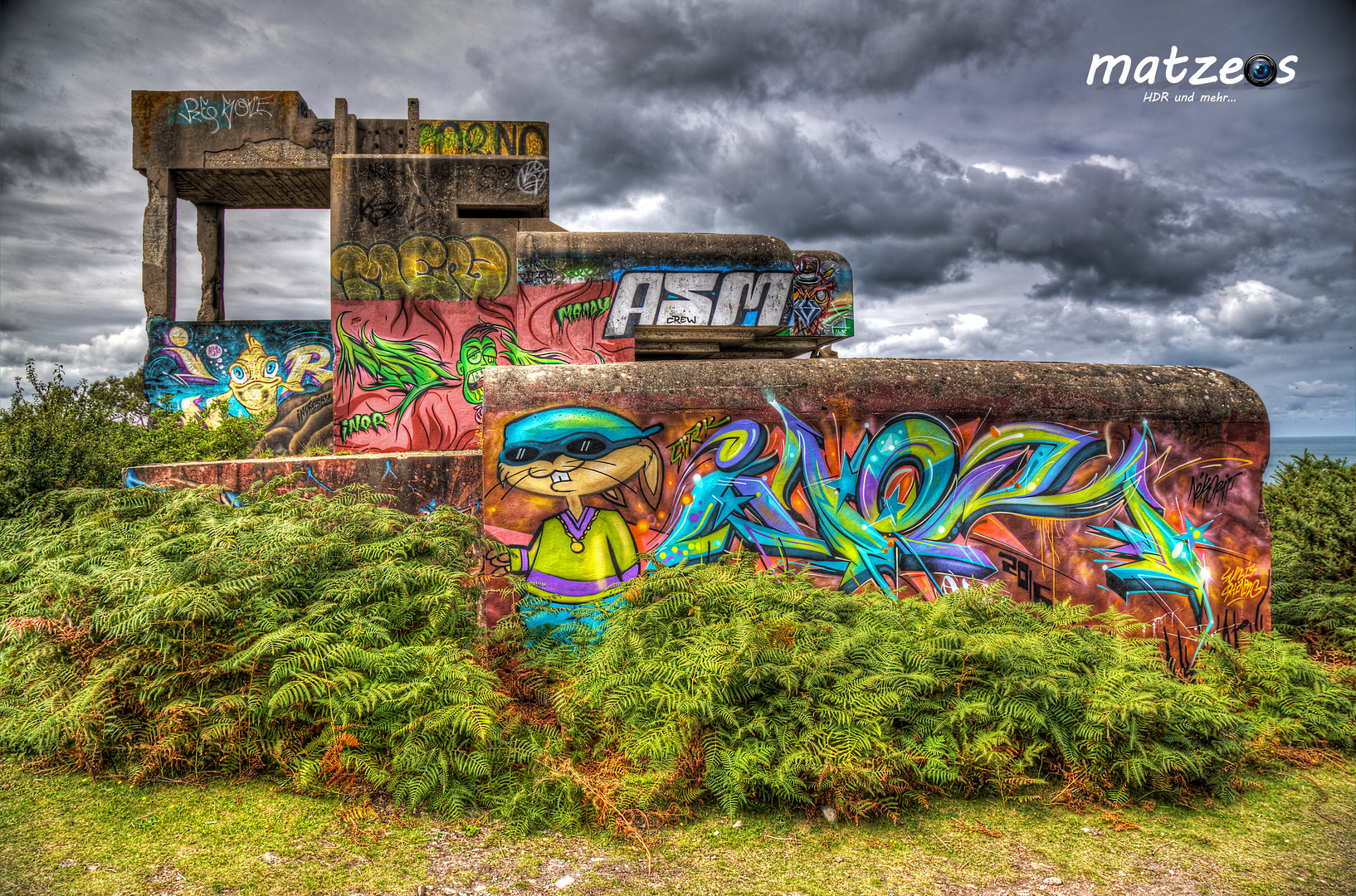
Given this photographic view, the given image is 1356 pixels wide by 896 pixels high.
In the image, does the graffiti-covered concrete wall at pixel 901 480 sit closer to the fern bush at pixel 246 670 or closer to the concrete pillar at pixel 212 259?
the fern bush at pixel 246 670

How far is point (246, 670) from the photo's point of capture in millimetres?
3871

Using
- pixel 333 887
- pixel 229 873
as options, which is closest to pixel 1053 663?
pixel 333 887

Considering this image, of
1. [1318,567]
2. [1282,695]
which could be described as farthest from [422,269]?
[1318,567]

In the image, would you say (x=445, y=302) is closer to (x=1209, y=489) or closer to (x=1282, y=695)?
(x=1209, y=489)

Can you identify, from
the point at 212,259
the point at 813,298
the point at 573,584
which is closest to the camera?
the point at 573,584

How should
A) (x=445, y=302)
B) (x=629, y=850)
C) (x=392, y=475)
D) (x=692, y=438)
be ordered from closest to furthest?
(x=629, y=850)
(x=692, y=438)
(x=392, y=475)
(x=445, y=302)

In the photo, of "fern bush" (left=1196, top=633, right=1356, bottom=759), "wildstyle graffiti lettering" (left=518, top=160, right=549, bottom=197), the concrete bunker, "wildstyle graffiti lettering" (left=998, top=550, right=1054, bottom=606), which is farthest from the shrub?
"fern bush" (left=1196, top=633, right=1356, bottom=759)

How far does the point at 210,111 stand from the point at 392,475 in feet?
45.6

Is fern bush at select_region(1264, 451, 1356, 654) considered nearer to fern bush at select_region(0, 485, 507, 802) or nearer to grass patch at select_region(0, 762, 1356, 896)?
grass patch at select_region(0, 762, 1356, 896)

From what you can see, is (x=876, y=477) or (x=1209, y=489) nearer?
(x=876, y=477)

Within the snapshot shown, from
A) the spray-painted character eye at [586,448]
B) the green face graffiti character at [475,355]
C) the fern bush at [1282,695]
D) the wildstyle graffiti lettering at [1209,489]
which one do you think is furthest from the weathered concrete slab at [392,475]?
the wildstyle graffiti lettering at [1209,489]

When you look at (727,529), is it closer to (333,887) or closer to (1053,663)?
(1053,663)

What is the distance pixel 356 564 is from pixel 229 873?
6.47 ft

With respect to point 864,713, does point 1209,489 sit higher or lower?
higher
